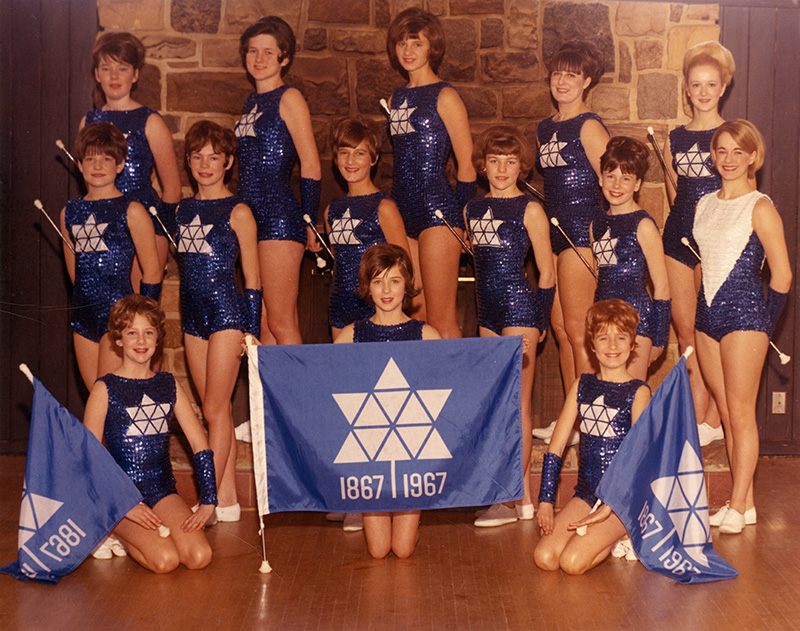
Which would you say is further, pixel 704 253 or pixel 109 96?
pixel 109 96

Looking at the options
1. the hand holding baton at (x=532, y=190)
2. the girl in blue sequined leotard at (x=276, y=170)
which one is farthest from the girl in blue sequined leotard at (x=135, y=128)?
the hand holding baton at (x=532, y=190)

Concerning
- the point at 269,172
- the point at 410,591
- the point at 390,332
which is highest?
the point at 269,172

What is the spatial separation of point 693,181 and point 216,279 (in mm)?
2328

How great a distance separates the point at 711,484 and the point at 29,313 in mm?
3923

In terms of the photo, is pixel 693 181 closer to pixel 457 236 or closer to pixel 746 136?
pixel 746 136

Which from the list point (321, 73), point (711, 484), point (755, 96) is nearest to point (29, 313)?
point (321, 73)

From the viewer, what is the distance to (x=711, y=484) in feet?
15.1

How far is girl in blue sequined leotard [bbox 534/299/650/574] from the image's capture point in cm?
368

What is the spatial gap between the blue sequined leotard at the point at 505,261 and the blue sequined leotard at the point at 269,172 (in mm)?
949

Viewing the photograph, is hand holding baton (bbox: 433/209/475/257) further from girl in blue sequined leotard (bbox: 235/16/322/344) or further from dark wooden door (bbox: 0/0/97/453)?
dark wooden door (bbox: 0/0/97/453)

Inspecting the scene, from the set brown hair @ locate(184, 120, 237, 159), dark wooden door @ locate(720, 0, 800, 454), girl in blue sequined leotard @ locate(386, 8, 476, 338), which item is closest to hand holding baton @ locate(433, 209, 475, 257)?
girl in blue sequined leotard @ locate(386, 8, 476, 338)

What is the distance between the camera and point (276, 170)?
183 inches

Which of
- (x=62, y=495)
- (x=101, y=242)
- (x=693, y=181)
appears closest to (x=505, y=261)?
(x=693, y=181)

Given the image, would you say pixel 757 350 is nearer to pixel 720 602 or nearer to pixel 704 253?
pixel 704 253
